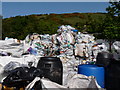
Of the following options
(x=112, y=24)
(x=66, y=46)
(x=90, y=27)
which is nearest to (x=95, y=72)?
(x=66, y=46)

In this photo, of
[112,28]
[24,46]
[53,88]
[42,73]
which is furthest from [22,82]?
[112,28]

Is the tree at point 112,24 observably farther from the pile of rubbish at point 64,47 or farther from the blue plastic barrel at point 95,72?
the blue plastic barrel at point 95,72

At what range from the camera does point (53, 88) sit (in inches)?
98.0

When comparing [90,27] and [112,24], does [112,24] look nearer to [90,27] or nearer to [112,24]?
[112,24]

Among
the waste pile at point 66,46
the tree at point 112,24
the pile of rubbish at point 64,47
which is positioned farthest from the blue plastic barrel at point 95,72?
the tree at point 112,24

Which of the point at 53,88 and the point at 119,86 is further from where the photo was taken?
the point at 119,86

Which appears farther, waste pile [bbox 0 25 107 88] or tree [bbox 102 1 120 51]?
tree [bbox 102 1 120 51]

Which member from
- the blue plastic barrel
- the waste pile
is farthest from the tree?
the blue plastic barrel

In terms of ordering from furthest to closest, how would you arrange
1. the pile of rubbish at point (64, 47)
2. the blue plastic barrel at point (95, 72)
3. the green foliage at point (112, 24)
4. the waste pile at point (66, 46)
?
the green foliage at point (112, 24), the waste pile at point (66, 46), the pile of rubbish at point (64, 47), the blue plastic barrel at point (95, 72)

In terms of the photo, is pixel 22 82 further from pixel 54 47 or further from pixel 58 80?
pixel 54 47

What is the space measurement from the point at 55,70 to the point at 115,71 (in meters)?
0.97

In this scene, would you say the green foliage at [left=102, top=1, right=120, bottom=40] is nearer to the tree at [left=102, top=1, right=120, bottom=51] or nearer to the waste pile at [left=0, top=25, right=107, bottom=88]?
the tree at [left=102, top=1, right=120, bottom=51]

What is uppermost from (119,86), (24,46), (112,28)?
(112,28)

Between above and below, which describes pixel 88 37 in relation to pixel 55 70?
above
